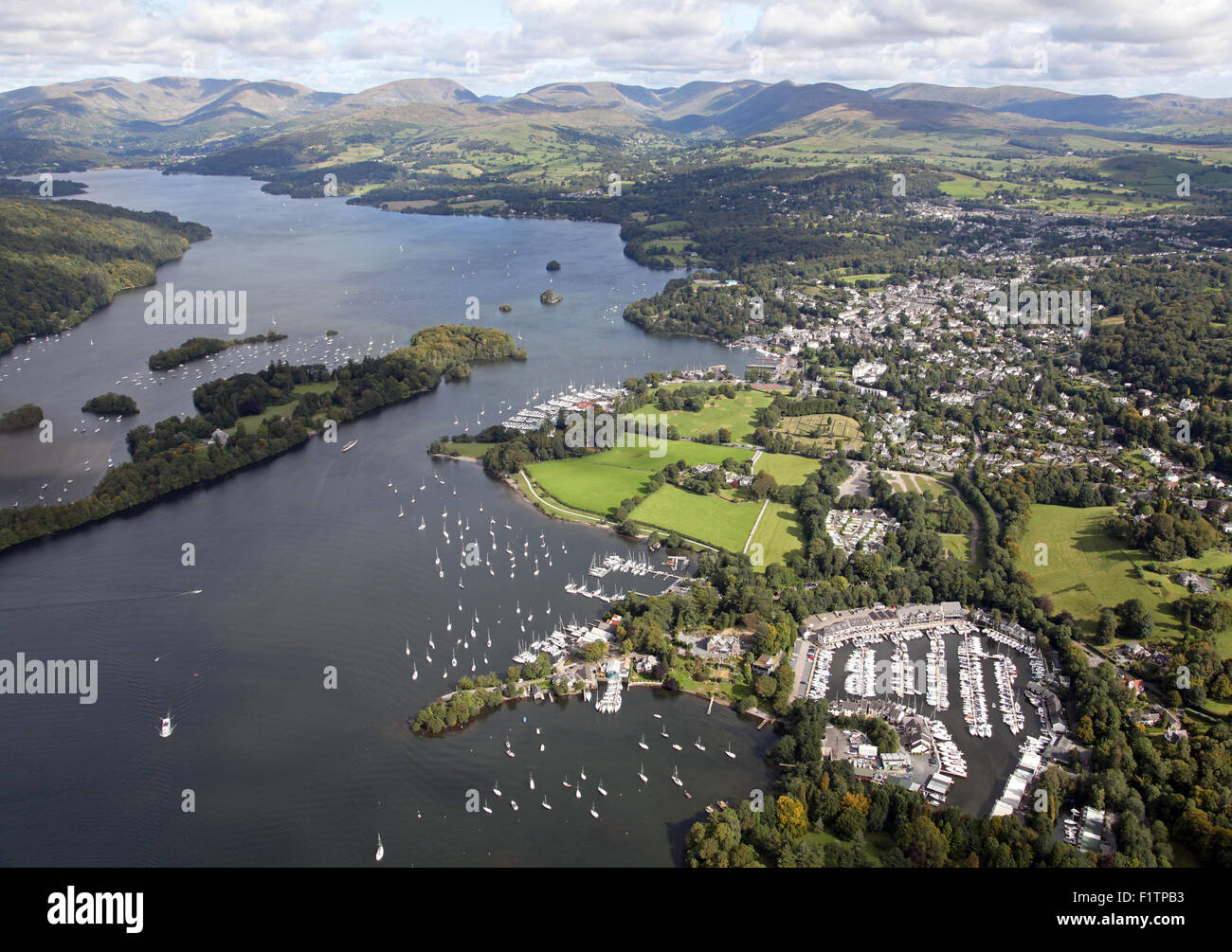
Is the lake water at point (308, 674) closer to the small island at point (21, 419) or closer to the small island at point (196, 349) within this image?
the small island at point (21, 419)

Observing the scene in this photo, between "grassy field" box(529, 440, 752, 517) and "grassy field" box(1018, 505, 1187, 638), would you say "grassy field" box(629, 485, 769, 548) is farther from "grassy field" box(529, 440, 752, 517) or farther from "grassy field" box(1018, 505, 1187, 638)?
"grassy field" box(1018, 505, 1187, 638)

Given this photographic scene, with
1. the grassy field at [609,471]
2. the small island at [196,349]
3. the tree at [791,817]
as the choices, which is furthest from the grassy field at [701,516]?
the small island at [196,349]

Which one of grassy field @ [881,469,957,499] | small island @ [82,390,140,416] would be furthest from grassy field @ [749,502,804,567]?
small island @ [82,390,140,416]

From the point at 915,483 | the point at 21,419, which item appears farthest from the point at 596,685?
the point at 21,419

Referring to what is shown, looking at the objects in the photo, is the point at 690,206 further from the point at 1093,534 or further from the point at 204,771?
the point at 204,771

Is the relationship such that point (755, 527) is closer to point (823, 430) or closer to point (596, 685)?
point (596, 685)
